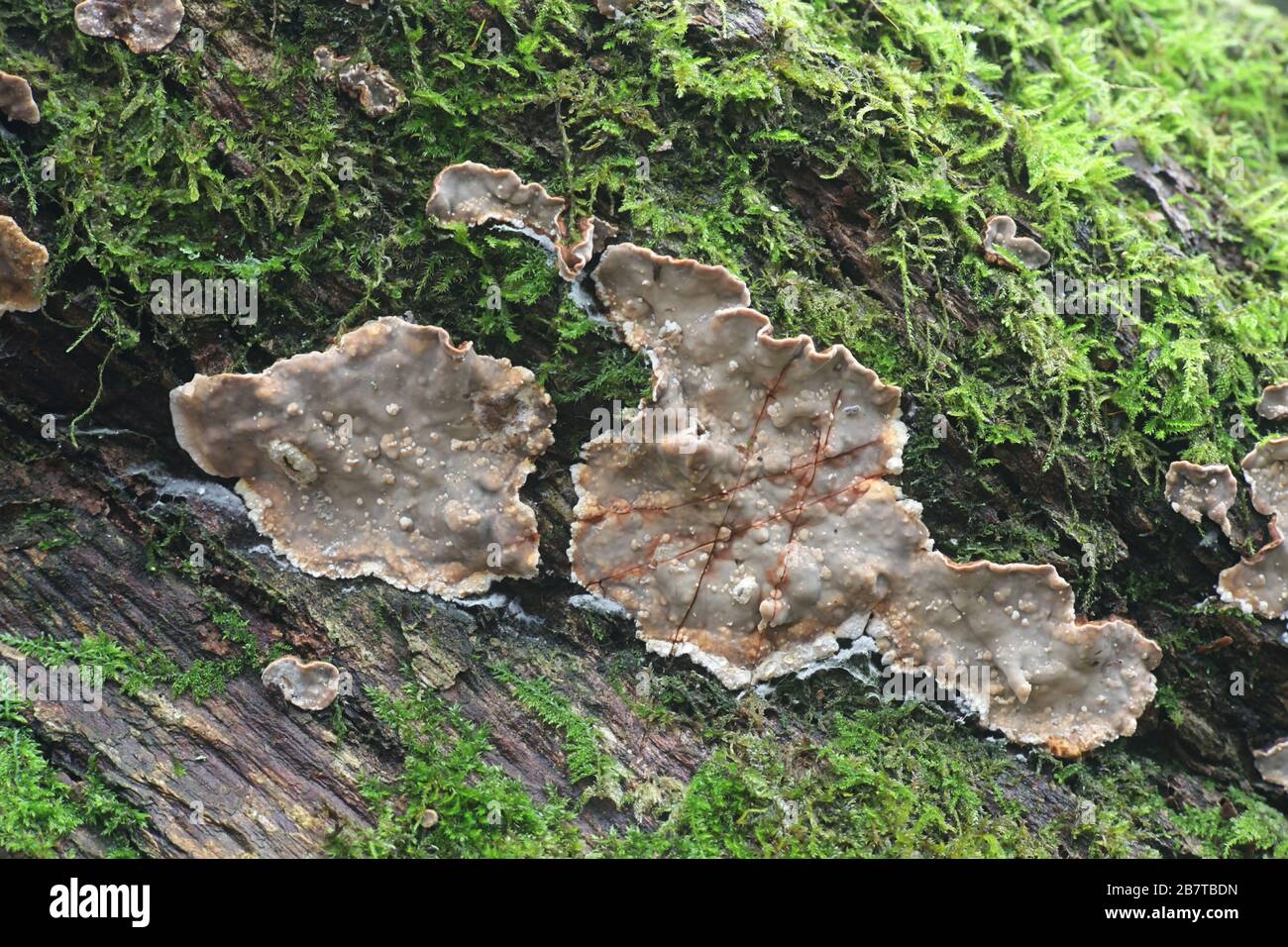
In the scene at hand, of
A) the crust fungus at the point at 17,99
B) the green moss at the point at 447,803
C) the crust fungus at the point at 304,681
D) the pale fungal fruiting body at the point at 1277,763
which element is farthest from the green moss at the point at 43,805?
the pale fungal fruiting body at the point at 1277,763

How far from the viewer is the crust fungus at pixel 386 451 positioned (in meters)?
3.53

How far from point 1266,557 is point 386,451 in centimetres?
386

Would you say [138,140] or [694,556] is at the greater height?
[138,140]

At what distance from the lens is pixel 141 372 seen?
3.72 m

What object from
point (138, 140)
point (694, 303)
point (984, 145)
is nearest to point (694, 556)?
point (694, 303)

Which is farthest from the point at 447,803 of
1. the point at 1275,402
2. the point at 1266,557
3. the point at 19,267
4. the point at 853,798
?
the point at 1275,402

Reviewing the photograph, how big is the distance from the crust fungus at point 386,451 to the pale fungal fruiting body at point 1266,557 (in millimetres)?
3150

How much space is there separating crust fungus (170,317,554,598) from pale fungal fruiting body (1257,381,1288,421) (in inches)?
132

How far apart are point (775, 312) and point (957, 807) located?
2.24 metres

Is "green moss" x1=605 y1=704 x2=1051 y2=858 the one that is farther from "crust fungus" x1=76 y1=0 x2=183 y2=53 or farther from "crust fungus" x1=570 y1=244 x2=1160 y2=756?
"crust fungus" x1=76 y1=0 x2=183 y2=53

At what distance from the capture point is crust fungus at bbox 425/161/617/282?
3.65m

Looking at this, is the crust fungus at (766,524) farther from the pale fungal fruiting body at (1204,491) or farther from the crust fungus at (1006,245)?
the crust fungus at (1006,245)

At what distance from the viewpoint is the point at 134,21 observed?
3.57 metres

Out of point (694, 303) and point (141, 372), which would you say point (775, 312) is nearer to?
point (694, 303)
